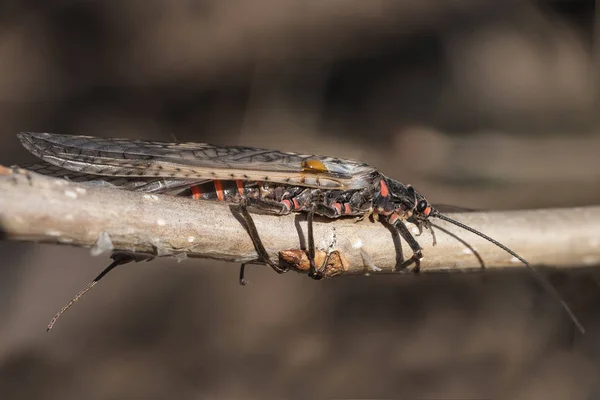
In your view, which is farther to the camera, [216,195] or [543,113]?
[543,113]

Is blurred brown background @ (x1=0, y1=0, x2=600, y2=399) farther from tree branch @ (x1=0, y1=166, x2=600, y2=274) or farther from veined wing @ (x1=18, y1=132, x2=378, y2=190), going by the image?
veined wing @ (x1=18, y1=132, x2=378, y2=190)

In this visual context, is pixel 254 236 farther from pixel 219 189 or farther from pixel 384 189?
pixel 384 189

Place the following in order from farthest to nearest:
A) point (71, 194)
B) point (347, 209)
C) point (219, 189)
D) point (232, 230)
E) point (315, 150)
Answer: point (315, 150), point (219, 189), point (347, 209), point (232, 230), point (71, 194)

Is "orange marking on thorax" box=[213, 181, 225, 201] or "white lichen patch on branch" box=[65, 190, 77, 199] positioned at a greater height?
"white lichen patch on branch" box=[65, 190, 77, 199]

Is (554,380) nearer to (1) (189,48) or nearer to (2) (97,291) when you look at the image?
(2) (97,291)

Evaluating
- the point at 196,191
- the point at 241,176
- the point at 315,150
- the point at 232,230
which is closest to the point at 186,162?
the point at 196,191

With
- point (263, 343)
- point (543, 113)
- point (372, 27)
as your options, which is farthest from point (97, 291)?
point (543, 113)

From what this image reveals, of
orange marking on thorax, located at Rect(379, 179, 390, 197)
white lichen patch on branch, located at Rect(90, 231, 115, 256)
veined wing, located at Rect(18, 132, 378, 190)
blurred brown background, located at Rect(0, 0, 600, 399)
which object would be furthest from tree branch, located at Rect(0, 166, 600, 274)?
blurred brown background, located at Rect(0, 0, 600, 399)
